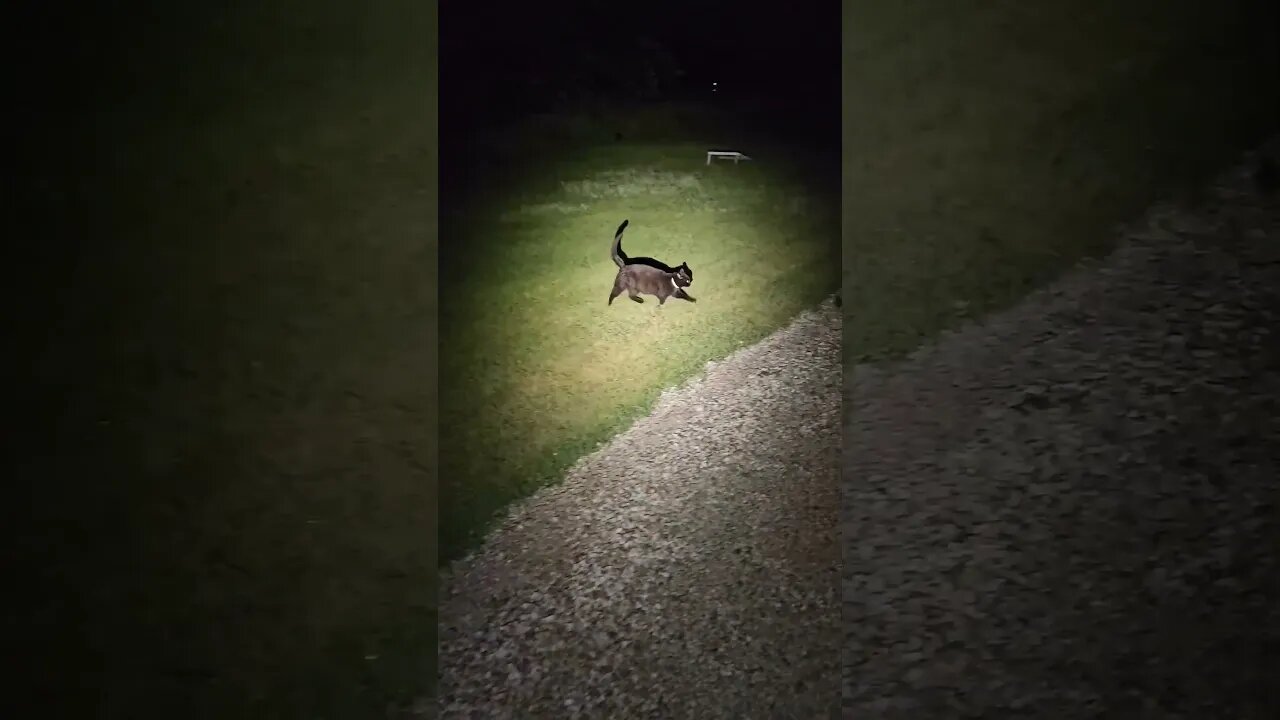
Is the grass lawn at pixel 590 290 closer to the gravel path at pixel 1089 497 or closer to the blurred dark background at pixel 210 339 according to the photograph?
the blurred dark background at pixel 210 339

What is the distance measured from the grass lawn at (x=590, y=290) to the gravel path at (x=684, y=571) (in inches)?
3.6

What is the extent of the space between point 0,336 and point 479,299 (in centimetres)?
95

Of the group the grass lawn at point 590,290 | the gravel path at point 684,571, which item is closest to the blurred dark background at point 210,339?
the gravel path at point 684,571

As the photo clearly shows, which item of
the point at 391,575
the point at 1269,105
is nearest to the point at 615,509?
the point at 391,575

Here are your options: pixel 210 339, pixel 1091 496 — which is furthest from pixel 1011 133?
pixel 210 339

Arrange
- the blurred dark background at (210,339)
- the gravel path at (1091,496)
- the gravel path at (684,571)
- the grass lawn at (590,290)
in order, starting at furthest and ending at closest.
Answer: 1. the grass lawn at (590,290)
2. the gravel path at (684,571)
3. the blurred dark background at (210,339)
4. the gravel path at (1091,496)

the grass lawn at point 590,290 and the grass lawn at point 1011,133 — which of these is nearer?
the grass lawn at point 1011,133

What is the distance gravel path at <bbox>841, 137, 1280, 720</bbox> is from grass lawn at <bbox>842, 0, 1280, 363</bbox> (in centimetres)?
5

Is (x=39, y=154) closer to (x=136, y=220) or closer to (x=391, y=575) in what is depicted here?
(x=136, y=220)

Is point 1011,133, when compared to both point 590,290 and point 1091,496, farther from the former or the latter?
point 590,290

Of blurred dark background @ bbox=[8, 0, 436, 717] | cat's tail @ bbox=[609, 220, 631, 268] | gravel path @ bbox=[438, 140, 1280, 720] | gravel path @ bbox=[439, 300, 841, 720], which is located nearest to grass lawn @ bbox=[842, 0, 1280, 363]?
gravel path @ bbox=[438, 140, 1280, 720]

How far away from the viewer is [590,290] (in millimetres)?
1758

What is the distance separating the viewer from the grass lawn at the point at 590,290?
1.69 meters

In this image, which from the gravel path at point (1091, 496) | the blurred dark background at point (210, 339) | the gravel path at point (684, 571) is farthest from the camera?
the gravel path at point (684, 571)
